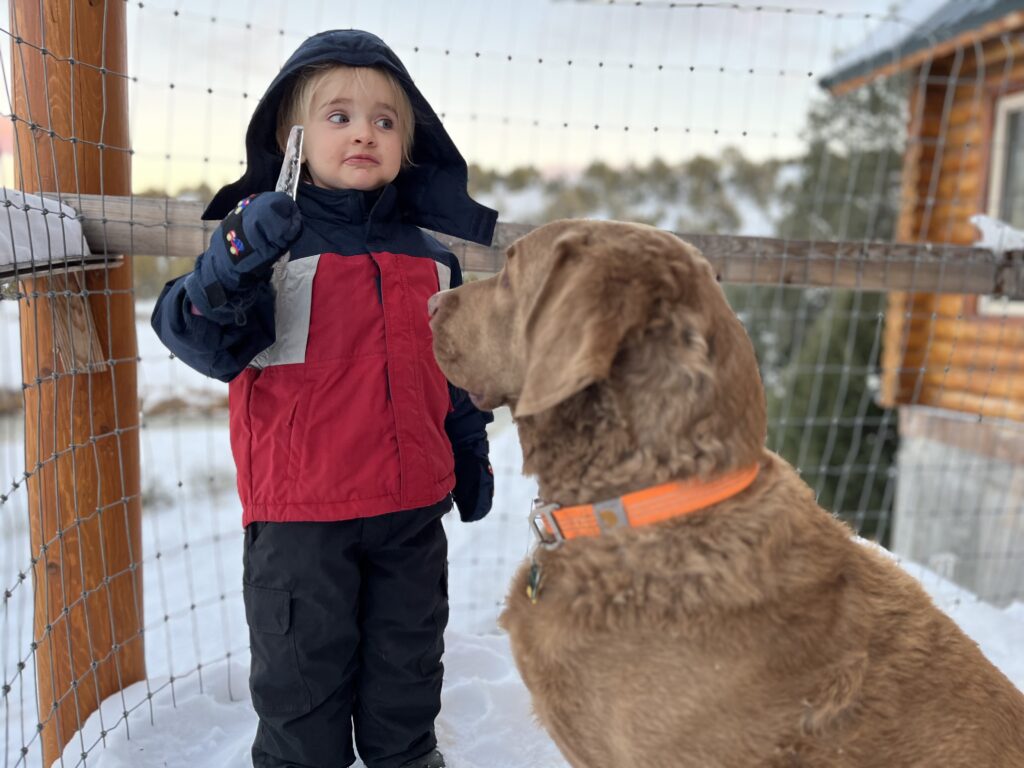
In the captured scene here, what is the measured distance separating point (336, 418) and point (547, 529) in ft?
2.22

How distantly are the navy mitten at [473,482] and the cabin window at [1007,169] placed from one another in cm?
648

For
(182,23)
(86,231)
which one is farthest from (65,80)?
(182,23)

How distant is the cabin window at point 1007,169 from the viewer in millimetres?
7148

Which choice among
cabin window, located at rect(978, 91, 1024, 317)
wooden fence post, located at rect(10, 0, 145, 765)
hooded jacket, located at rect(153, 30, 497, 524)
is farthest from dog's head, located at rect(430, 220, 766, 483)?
cabin window, located at rect(978, 91, 1024, 317)

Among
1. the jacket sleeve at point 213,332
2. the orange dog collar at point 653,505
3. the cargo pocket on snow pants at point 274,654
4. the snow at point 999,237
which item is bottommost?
the cargo pocket on snow pants at point 274,654

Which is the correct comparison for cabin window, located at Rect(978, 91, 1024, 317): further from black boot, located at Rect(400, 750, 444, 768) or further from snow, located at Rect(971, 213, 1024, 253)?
black boot, located at Rect(400, 750, 444, 768)

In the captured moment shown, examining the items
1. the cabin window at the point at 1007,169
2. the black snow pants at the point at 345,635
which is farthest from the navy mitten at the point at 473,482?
the cabin window at the point at 1007,169

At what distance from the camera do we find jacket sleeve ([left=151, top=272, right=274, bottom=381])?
6.14ft

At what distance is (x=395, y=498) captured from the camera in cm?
206

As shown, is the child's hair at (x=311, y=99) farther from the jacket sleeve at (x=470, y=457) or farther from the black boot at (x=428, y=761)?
the black boot at (x=428, y=761)

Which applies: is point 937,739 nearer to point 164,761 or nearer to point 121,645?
point 164,761

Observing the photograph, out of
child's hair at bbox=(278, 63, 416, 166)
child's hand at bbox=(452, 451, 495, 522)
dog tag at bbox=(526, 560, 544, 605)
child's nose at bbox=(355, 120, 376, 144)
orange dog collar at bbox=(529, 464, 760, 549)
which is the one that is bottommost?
child's hand at bbox=(452, 451, 495, 522)

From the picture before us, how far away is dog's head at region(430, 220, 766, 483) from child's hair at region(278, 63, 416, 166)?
85 centimetres

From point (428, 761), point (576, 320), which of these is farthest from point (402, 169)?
point (428, 761)
